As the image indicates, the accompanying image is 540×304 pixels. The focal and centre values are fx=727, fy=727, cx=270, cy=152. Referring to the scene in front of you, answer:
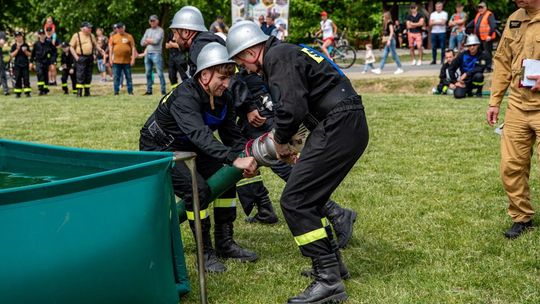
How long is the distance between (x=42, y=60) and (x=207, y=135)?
1774cm

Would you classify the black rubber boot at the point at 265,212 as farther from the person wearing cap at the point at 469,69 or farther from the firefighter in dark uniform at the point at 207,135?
the person wearing cap at the point at 469,69

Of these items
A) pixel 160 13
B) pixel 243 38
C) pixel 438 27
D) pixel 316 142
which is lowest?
pixel 316 142

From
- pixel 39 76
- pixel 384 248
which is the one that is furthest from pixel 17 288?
pixel 39 76

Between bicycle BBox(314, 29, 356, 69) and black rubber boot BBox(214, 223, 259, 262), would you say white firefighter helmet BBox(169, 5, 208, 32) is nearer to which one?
black rubber boot BBox(214, 223, 259, 262)

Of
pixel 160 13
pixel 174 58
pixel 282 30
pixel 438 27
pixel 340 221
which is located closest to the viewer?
pixel 340 221

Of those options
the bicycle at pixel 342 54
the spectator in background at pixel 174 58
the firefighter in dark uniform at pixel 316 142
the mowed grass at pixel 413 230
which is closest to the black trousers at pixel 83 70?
the spectator in background at pixel 174 58

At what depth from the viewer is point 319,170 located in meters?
4.46

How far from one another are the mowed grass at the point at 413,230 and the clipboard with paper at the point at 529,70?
48.1 inches

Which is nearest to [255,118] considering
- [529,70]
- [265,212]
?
[265,212]

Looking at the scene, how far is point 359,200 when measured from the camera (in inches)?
288

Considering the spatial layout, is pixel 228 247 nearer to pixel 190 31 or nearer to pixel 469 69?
pixel 190 31

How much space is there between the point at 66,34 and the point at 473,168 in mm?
→ 27125

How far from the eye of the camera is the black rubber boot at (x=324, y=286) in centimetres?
452

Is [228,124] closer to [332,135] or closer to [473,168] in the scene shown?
[332,135]
